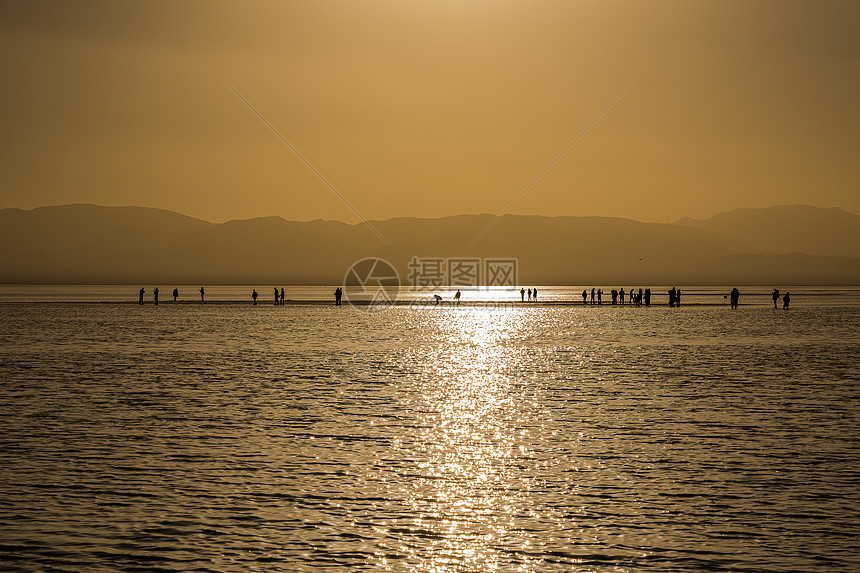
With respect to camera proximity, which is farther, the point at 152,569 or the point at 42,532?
the point at 42,532

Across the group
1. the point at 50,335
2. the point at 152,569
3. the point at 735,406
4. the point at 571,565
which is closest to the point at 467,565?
the point at 571,565

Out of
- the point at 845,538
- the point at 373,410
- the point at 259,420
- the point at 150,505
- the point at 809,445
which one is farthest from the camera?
the point at 373,410

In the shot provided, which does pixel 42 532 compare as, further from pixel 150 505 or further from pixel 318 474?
pixel 318 474

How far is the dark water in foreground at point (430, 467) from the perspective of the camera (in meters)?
12.1

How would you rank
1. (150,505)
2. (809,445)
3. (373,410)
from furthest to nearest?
1. (373,410)
2. (809,445)
3. (150,505)

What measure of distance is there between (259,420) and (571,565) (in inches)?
534

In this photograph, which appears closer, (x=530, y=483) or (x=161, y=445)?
(x=530, y=483)

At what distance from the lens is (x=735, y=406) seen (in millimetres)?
25859

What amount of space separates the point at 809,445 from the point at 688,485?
17.3 feet

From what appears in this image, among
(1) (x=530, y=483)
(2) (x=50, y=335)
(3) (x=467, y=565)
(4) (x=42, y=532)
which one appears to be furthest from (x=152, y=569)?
(2) (x=50, y=335)

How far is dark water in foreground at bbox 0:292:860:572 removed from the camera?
12.1 metres

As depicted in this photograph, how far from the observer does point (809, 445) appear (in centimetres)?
1942

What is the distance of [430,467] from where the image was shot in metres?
17.3

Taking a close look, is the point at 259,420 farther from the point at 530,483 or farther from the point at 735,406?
the point at 735,406
